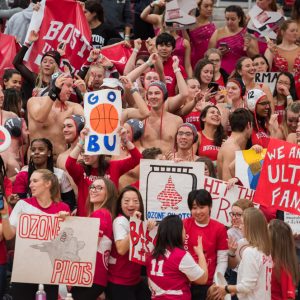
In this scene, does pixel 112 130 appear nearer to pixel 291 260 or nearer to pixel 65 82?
pixel 65 82

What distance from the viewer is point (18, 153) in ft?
55.0

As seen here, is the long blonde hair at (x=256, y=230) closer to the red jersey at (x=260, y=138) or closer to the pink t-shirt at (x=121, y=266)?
the pink t-shirt at (x=121, y=266)

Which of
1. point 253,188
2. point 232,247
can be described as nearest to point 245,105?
point 253,188

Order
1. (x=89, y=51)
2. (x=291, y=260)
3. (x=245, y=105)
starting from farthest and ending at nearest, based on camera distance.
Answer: (x=89, y=51), (x=245, y=105), (x=291, y=260)

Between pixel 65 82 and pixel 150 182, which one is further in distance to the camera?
pixel 65 82

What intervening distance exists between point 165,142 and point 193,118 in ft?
3.15

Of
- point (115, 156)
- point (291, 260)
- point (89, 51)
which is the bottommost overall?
point (291, 260)

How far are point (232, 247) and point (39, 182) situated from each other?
6.31 ft

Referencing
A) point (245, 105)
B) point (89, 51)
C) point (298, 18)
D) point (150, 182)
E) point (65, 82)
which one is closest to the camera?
point (150, 182)

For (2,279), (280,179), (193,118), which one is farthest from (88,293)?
(193,118)

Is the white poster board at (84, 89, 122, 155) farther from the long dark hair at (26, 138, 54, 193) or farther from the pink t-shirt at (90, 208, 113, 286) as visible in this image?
the pink t-shirt at (90, 208, 113, 286)

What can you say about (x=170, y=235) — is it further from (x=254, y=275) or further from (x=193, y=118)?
(x=193, y=118)

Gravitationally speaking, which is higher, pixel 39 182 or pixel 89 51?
pixel 89 51

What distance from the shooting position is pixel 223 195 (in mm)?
15586
